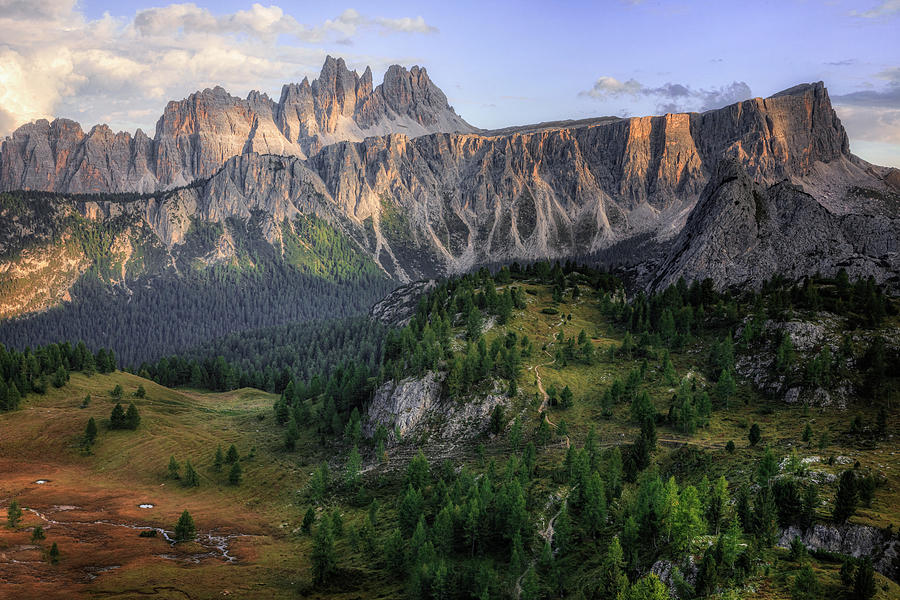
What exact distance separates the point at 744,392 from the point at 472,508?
6908cm

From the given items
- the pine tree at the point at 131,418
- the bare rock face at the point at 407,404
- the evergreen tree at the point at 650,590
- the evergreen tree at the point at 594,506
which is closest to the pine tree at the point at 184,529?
the bare rock face at the point at 407,404

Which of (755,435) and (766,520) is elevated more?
(766,520)

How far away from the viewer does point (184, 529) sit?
91062 millimetres

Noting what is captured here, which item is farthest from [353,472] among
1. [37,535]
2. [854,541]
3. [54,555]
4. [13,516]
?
[854,541]

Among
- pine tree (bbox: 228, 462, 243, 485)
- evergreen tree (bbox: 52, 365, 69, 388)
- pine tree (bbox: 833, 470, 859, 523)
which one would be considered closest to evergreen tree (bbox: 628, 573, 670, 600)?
pine tree (bbox: 833, 470, 859, 523)

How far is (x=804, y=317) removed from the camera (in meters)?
124

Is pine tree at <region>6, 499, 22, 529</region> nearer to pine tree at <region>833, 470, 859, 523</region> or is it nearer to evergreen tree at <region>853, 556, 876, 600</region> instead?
evergreen tree at <region>853, 556, 876, 600</region>

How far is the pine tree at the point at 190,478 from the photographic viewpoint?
4636 inches

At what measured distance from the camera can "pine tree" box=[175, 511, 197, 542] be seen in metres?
91.1

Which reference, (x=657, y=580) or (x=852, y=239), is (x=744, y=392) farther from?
(x=852, y=239)

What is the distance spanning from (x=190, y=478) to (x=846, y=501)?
11436 cm

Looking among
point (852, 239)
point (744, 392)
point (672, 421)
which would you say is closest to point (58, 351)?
point (672, 421)

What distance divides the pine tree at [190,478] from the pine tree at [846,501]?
113 m

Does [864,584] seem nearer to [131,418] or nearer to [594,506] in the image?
[594,506]
